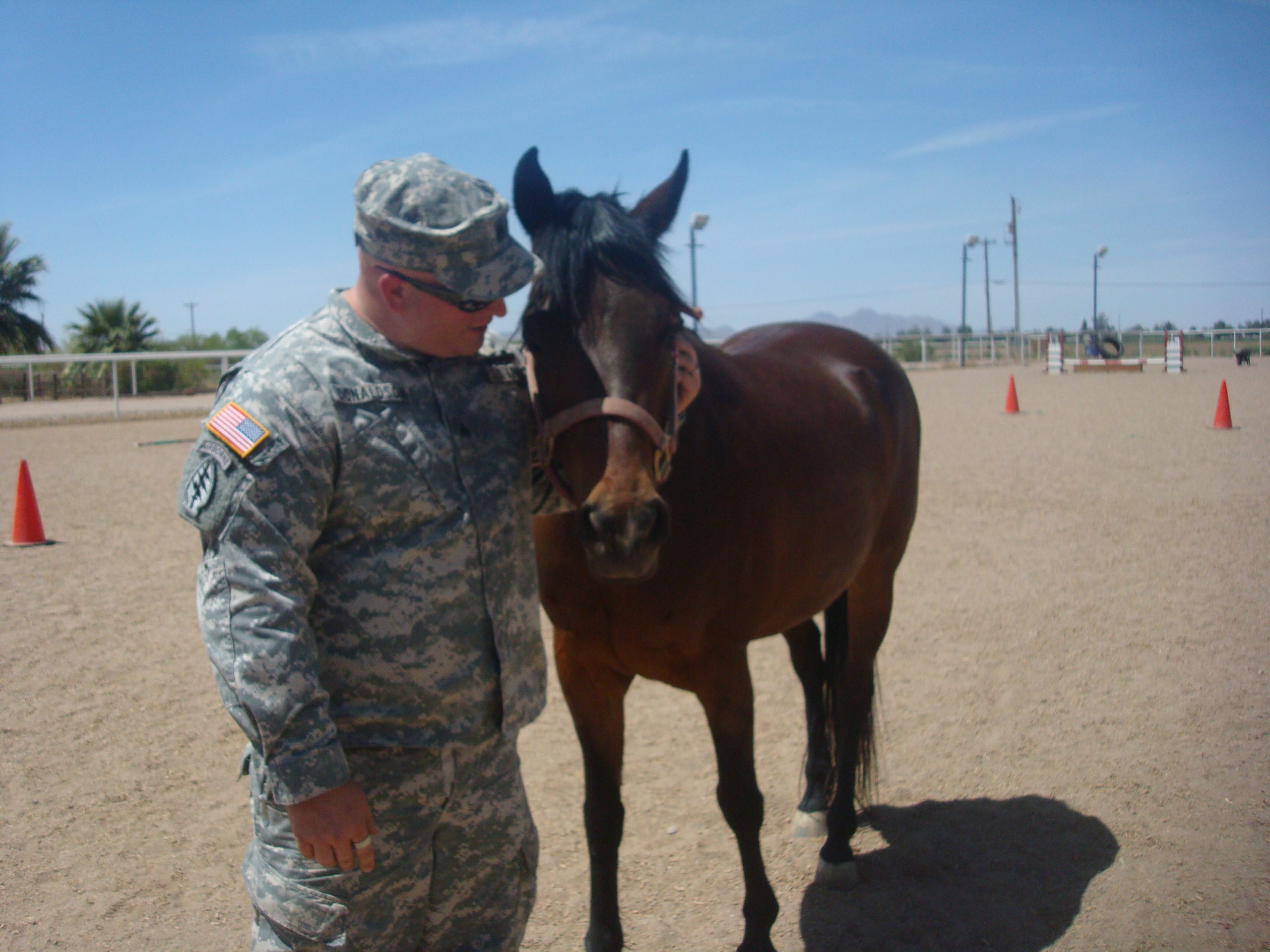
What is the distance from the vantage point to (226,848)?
10.4 feet

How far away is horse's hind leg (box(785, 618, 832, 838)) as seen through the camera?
11.1ft

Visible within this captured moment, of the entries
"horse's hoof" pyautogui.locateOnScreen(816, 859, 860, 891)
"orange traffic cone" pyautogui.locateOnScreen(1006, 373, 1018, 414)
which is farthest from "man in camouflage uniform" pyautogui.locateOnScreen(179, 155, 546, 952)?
"orange traffic cone" pyautogui.locateOnScreen(1006, 373, 1018, 414)

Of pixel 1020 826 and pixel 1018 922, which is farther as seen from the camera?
pixel 1020 826

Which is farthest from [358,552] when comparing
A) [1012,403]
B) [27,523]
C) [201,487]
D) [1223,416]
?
[1012,403]

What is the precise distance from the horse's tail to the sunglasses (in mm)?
2242

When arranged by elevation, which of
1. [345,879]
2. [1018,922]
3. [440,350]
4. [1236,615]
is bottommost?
[1018,922]

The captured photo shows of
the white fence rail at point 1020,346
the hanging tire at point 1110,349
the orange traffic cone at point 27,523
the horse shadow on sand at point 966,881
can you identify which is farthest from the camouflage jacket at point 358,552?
the white fence rail at point 1020,346

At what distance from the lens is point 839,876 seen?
304 centimetres

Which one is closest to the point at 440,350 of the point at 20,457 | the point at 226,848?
the point at 226,848

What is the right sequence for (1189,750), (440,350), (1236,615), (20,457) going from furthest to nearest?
(20,457) < (1236,615) < (1189,750) < (440,350)

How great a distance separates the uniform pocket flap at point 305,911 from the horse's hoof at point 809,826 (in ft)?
7.14

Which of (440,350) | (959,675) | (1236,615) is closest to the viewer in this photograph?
(440,350)

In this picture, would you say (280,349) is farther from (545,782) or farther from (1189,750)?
(1189,750)

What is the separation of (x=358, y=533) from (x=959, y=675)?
3.80m
